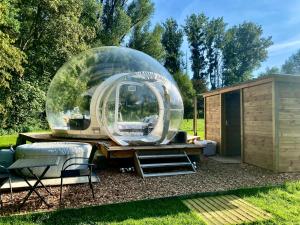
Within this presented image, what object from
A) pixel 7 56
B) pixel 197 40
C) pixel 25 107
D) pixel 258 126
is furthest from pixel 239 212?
pixel 197 40

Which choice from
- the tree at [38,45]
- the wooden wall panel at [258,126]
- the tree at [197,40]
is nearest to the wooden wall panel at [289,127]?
the wooden wall panel at [258,126]

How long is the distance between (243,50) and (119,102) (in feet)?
115

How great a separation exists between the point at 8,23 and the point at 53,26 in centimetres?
282

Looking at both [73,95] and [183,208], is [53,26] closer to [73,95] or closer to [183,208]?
[73,95]

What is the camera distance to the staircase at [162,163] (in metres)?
6.74

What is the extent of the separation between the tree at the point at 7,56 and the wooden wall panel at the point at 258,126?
906cm

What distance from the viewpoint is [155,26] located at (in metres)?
27.4

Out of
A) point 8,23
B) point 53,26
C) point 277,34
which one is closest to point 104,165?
point 8,23

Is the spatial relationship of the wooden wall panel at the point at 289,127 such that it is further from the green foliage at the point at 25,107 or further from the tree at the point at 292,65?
the tree at the point at 292,65

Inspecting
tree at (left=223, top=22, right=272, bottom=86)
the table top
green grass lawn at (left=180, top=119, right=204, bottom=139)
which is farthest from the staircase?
tree at (left=223, top=22, right=272, bottom=86)

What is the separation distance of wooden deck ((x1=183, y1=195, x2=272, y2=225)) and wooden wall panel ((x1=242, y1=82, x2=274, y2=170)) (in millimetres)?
2680

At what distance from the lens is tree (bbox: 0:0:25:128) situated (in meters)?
11.4

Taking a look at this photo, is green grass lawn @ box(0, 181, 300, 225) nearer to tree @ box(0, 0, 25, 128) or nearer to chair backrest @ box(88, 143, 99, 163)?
chair backrest @ box(88, 143, 99, 163)

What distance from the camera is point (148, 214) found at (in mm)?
4199
